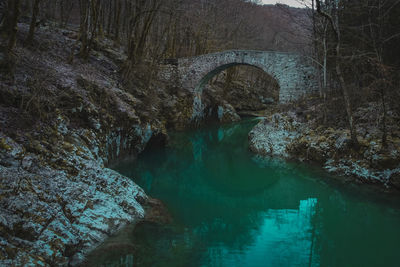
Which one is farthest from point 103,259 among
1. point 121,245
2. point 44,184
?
point 44,184

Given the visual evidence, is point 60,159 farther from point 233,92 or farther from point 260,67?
point 233,92

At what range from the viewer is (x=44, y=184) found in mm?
3537

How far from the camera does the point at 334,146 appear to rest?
8.75 metres

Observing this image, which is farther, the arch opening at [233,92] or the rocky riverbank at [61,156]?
the arch opening at [233,92]

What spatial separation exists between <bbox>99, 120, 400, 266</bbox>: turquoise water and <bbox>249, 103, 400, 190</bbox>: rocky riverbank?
58 cm

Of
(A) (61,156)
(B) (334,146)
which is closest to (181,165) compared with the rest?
(B) (334,146)

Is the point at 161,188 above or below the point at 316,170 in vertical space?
below

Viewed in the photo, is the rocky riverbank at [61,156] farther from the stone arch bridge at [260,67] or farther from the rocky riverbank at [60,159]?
the stone arch bridge at [260,67]

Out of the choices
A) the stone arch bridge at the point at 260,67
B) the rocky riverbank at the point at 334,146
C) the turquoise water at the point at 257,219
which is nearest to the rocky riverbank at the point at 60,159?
the turquoise water at the point at 257,219

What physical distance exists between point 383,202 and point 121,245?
5.98m

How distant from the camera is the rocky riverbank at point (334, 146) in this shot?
23.4 feet

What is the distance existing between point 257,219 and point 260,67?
11.4 meters

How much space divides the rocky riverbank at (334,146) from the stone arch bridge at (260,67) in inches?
105

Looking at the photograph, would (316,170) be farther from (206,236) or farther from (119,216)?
(119,216)
